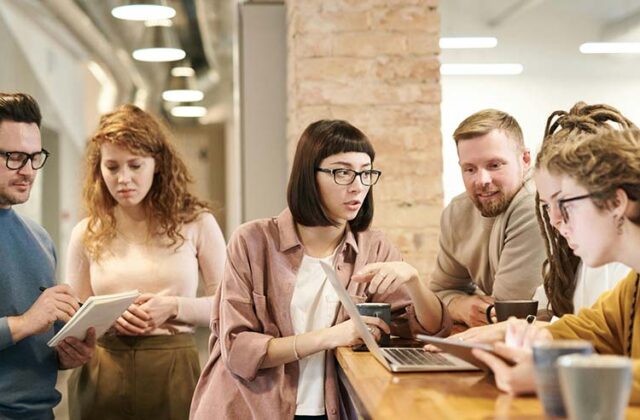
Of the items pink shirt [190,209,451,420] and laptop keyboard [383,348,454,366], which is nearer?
laptop keyboard [383,348,454,366]

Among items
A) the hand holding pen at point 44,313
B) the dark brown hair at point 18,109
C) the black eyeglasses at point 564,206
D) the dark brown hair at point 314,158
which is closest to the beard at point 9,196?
the dark brown hair at point 18,109

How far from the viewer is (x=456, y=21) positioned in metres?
4.62

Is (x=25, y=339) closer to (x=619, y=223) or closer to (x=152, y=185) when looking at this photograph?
(x=152, y=185)

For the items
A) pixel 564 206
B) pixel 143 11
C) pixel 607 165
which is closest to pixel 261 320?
pixel 564 206

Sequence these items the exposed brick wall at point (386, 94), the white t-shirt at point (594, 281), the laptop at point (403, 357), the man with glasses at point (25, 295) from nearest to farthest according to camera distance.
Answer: the laptop at point (403, 357) → the white t-shirt at point (594, 281) → the man with glasses at point (25, 295) → the exposed brick wall at point (386, 94)

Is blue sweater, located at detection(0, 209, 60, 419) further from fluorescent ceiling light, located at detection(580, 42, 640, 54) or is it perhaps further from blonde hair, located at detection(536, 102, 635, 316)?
fluorescent ceiling light, located at detection(580, 42, 640, 54)

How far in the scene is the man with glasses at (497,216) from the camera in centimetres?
318

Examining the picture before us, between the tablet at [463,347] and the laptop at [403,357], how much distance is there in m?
0.13

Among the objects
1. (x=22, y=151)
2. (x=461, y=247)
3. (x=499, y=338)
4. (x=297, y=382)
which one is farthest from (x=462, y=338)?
(x=22, y=151)

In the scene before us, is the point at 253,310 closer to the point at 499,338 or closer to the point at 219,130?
the point at 499,338

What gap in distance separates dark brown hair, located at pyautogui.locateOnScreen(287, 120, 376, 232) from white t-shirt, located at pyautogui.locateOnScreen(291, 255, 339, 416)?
0.16 meters

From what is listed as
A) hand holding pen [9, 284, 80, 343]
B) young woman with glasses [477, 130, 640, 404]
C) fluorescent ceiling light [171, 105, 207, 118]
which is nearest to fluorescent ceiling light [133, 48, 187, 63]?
hand holding pen [9, 284, 80, 343]

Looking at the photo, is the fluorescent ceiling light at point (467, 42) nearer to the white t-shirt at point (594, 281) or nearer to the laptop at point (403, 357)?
the white t-shirt at point (594, 281)

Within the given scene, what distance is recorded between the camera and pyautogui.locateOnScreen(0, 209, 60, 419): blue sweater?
3.04 metres
